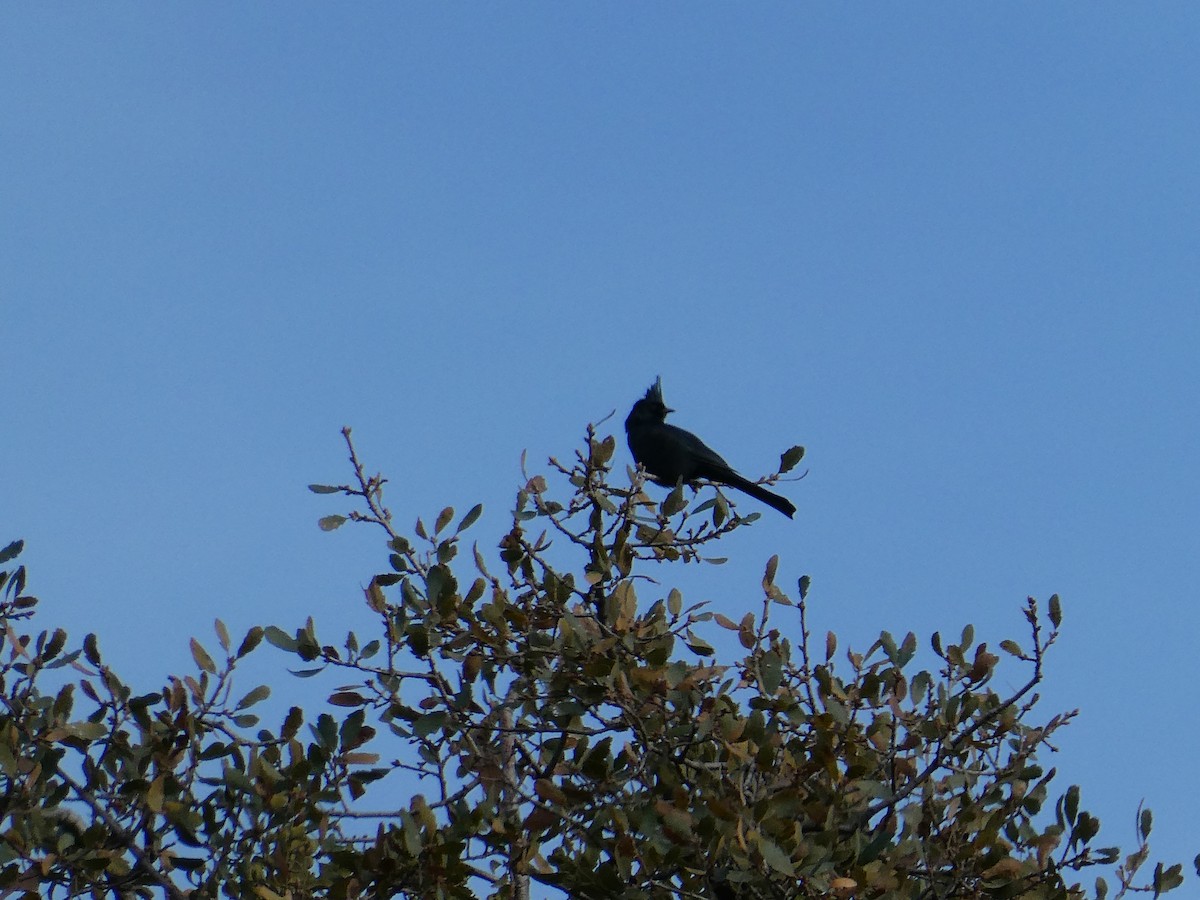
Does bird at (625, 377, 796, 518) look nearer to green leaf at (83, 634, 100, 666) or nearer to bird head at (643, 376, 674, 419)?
bird head at (643, 376, 674, 419)

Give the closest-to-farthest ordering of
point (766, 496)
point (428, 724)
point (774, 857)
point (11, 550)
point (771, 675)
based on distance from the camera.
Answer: point (774, 857), point (428, 724), point (771, 675), point (11, 550), point (766, 496)

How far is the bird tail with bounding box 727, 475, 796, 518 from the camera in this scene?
1070 cm

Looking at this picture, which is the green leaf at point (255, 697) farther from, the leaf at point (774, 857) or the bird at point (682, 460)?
the bird at point (682, 460)

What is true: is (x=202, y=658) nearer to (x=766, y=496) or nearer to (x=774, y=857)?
(x=774, y=857)

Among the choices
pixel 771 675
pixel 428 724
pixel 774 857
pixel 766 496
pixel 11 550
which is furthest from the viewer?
pixel 766 496

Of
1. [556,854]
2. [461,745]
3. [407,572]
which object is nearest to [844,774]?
[556,854]

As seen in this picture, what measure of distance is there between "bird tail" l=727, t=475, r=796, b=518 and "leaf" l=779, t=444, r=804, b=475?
3.36m

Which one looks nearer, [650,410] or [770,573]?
[770,573]

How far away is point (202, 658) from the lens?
5.41 meters

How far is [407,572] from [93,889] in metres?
1.56

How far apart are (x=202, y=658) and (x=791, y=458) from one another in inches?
119

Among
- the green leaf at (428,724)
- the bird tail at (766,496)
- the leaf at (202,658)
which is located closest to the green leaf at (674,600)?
the green leaf at (428,724)

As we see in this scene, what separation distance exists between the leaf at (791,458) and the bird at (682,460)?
3.55 m

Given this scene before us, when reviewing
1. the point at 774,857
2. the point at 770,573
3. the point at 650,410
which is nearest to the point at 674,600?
the point at 770,573
